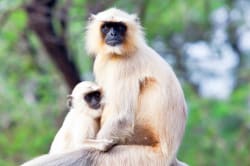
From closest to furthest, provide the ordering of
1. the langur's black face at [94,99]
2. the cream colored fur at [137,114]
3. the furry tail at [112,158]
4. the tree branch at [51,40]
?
the furry tail at [112,158] → the cream colored fur at [137,114] → the langur's black face at [94,99] → the tree branch at [51,40]

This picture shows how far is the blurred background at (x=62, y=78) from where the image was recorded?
1195 cm

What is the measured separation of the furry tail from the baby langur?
0.11m

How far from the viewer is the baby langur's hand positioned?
240 inches

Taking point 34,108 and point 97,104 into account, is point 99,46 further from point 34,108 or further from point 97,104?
point 34,108

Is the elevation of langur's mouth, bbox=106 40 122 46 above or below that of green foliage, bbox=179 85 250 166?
above

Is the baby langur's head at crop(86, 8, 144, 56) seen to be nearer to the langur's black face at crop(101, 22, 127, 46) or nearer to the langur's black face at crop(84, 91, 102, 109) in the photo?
the langur's black face at crop(101, 22, 127, 46)

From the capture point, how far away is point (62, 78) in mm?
12539

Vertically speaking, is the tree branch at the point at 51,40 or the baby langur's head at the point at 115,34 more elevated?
the tree branch at the point at 51,40

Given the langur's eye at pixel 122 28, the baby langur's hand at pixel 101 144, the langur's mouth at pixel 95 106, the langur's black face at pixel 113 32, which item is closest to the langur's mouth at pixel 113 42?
the langur's black face at pixel 113 32

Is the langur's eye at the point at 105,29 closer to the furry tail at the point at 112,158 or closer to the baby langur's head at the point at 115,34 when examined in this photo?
the baby langur's head at the point at 115,34

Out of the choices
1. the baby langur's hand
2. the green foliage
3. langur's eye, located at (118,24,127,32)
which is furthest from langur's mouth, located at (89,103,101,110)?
the green foliage

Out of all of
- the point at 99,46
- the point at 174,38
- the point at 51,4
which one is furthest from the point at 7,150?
the point at 99,46

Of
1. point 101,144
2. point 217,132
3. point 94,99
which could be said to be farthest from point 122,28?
point 217,132

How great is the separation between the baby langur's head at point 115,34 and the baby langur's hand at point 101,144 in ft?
2.24
